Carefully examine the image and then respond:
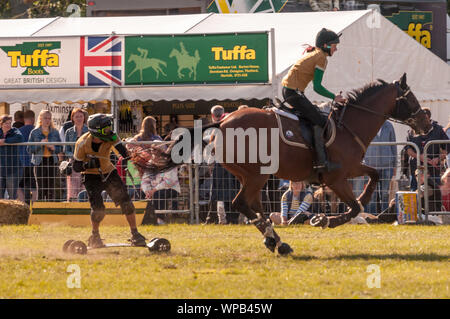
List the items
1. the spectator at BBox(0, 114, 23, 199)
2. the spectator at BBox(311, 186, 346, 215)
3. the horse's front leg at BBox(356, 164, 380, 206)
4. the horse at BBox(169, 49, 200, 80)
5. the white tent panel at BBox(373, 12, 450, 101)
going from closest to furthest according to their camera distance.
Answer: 1. the horse's front leg at BBox(356, 164, 380, 206)
2. the spectator at BBox(311, 186, 346, 215)
3. the spectator at BBox(0, 114, 23, 199)
4. the horse at BBox(169, 49, 200, 80)
5. the white tent panel at BBox(373, 12, 450, 101)

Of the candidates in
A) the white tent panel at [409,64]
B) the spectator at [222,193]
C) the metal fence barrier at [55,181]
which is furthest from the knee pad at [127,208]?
the white tent panel at [409,64]

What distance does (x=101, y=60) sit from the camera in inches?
710

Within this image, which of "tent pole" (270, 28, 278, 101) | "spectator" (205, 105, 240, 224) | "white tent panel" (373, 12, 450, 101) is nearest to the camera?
"spectator" (205, 105, 240, 224)

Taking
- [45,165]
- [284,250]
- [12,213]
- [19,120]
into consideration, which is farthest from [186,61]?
[284,250]

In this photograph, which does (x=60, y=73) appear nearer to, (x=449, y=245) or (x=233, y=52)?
(x=233, y=52)

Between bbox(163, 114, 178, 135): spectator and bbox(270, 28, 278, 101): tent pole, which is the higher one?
bbox(270, 28, 278, 101): tent pole

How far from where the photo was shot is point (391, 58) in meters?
19.8

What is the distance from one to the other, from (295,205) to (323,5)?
1400 cm

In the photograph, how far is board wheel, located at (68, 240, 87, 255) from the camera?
10.8 m

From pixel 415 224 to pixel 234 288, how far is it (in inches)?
314

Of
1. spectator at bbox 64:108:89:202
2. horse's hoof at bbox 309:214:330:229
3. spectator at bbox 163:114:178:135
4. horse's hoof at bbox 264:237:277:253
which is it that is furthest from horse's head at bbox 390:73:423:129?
spectator at bbox 163:114:178:135

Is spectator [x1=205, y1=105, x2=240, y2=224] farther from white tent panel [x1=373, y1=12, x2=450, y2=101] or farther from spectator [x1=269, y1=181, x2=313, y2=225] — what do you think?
white tent panel [x1=373, y1=12, x2=450, y2=101]

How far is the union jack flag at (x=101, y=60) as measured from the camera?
17.9 metres
